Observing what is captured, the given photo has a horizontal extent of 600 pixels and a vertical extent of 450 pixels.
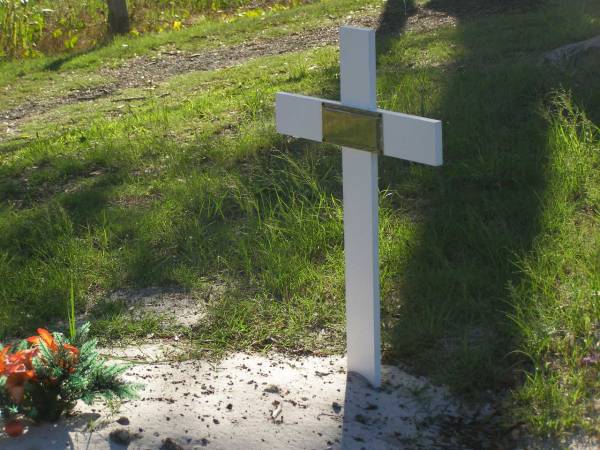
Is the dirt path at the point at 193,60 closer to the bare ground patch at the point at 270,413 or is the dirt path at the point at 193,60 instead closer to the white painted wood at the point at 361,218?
the bare ground patch at the point at 270,413

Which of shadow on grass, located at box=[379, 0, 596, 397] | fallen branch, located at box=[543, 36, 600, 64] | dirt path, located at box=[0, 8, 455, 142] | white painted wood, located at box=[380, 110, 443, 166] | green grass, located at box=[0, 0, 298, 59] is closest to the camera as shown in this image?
white painted wood, located at box=[380, 110, 443, 166]

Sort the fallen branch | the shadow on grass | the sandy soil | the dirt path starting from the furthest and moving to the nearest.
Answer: the dirt path → the fallen branch → the shadow on grass → the sandy soil

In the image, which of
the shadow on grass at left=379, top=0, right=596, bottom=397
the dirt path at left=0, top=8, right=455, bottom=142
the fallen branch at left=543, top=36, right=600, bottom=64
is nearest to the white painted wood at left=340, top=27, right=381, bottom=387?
the shadow on grass at left=379, top=0, right=596, bottom=397

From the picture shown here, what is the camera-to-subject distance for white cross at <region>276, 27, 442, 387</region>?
2.91m

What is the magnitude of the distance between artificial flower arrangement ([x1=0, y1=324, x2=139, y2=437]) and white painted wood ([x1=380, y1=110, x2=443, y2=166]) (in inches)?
46.6

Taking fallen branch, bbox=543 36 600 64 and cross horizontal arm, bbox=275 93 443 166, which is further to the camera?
fallen branch, bbox=543 36 600 64

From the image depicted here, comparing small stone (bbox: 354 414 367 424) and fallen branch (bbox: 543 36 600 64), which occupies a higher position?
fallen branch (bbox: 543 36 600 64)

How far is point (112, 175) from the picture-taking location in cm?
542

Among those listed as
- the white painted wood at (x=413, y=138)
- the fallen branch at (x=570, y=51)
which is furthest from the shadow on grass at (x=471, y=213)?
the white painted wood at (x=413, y=138)

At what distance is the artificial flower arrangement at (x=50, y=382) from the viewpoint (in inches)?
113

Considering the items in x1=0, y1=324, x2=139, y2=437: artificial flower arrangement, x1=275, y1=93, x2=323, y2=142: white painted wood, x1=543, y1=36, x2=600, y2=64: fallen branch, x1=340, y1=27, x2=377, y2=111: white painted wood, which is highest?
x1=340, y1=27, x2=377, y2=111: white painted wood

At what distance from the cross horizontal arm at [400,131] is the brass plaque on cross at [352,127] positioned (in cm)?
2

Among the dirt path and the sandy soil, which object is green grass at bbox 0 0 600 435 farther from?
the dirt path

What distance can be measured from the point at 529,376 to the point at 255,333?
3.73 feet
